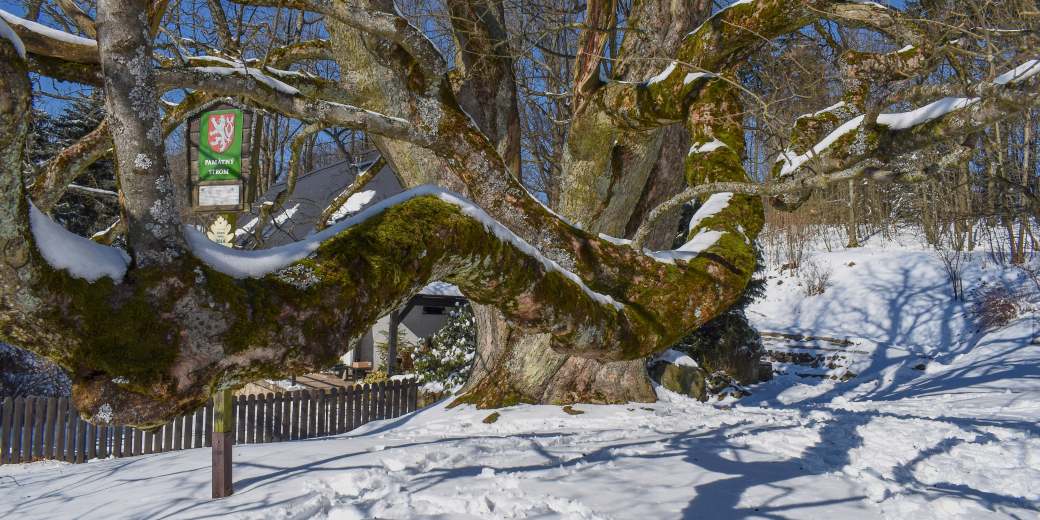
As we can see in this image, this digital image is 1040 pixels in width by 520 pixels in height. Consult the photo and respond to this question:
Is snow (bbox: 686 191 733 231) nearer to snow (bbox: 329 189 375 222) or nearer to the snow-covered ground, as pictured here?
the snow-covered ground

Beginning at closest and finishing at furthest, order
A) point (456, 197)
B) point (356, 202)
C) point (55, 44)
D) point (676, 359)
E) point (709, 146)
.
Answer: point (456, 197) < point (55, 44) < point (709, 146) < point (676, 359) < point (356, 202)

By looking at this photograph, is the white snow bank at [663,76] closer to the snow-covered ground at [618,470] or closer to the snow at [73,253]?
the snow-covered ground at [618,470]

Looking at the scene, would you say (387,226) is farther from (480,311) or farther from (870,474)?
(480,311)

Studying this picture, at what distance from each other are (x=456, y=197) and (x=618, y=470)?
2657 mm

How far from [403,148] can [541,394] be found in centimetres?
348

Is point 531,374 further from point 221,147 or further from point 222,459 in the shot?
point 221,147

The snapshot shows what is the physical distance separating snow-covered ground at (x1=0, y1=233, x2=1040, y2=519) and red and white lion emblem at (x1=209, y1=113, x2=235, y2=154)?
2.93 meters

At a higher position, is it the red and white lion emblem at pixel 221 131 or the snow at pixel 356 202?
the snow at pixel 356 202

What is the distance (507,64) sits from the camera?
27.6 feet

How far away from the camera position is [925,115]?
4.96 m

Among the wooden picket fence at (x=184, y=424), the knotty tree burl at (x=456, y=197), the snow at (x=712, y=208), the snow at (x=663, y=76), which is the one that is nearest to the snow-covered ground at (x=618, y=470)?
the wooden picket fence at (x=184, y=424)

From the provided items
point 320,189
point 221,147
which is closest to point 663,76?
point 221,147

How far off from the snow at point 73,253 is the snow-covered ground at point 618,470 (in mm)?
2272

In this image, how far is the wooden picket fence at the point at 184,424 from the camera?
31.7 feet
